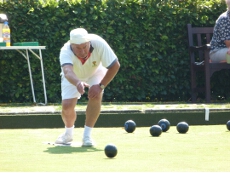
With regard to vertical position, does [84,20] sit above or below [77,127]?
above

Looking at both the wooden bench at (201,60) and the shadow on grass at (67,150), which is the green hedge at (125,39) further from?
the shadow on grass at (67,150)

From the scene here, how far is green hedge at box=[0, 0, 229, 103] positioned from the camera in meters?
11.3

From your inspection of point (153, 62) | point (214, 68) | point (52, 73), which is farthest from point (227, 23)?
point (52, 73)

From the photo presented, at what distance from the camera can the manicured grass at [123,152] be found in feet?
17.8

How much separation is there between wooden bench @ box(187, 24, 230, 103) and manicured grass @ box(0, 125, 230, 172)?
2.39 meters

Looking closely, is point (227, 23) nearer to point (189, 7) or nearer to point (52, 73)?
point (189, 7)

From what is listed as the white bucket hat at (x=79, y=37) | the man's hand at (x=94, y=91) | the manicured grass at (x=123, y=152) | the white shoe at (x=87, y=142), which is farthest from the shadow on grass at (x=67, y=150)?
the white bucket hat at (x=79, y=37)

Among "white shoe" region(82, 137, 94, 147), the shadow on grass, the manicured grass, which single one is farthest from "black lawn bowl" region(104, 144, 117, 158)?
"white shoe" region(82, 137, 94, 147)

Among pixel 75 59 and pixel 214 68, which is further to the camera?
pixel 214 68

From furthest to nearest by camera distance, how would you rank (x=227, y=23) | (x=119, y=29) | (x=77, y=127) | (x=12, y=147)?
(x=119, y=29) < (x=227, y=23) < (x=77, y=127) < (x=12, y=147)

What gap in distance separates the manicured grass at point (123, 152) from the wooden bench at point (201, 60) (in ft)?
7.84

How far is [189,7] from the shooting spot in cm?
1193

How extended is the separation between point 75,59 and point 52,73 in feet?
14.2

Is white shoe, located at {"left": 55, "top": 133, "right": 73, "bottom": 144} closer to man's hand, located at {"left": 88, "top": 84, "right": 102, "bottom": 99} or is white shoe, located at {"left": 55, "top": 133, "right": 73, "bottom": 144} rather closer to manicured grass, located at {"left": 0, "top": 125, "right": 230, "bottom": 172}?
manicured grass, located at {"left": 0, "top": 125, "right": 230, "bottom": 172}
